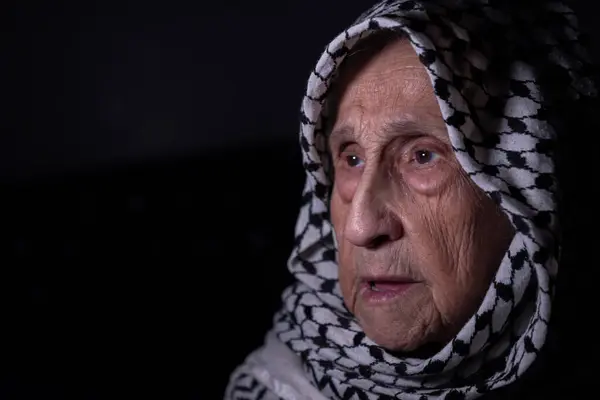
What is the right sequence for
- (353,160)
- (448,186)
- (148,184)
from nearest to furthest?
(448,186) < (353,160) < (148,184)

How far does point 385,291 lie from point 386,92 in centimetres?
37

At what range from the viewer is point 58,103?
86.8 inches

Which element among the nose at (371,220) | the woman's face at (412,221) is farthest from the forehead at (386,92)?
the nose at (371,220)

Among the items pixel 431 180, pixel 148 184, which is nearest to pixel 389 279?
pixel 431 180

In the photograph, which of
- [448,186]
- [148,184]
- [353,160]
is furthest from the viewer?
[148,184]

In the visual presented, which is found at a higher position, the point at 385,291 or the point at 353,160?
the point at 353,160

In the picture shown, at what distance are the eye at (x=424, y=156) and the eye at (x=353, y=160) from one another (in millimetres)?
143

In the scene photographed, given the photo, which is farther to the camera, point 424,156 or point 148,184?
point 148,184

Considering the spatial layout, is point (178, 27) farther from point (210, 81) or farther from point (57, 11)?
point (57, 11)

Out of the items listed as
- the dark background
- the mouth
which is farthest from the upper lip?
the dark background

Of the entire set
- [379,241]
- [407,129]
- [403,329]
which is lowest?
[403,329]

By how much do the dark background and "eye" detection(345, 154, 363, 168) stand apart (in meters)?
0.72

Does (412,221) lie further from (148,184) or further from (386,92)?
(148,184)

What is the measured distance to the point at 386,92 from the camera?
1.41 meters
